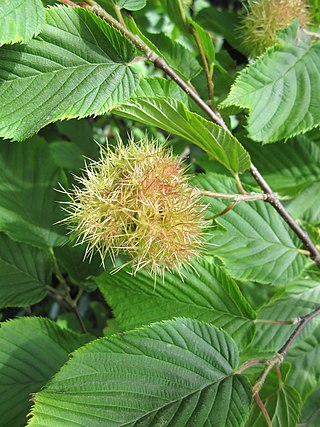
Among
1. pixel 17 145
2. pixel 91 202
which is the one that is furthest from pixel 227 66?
pixel 91 202

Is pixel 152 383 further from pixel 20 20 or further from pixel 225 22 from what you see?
pixel 225 22

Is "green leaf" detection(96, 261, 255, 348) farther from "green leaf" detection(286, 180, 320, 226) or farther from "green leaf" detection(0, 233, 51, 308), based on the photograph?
"green leaf" detection(286, 180, 320, 226)

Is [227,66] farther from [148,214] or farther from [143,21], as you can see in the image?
[148,214]

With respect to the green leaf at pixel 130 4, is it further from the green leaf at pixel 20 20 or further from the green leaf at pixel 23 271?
the green leaf at pixel 23 271

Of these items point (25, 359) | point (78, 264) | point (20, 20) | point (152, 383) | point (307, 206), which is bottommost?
point (25, 359)

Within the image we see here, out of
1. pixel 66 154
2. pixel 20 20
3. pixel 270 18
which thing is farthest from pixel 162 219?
pixel 66 154

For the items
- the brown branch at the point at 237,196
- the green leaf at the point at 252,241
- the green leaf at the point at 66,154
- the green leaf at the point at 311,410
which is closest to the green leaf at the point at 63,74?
the brown branch at the point at 237,196

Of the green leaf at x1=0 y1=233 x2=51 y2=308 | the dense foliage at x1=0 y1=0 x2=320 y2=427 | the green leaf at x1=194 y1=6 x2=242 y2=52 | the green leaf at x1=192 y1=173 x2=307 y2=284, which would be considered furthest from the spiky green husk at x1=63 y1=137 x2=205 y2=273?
the green leaf at x1=194 y1=6 x2=242 y2=52
